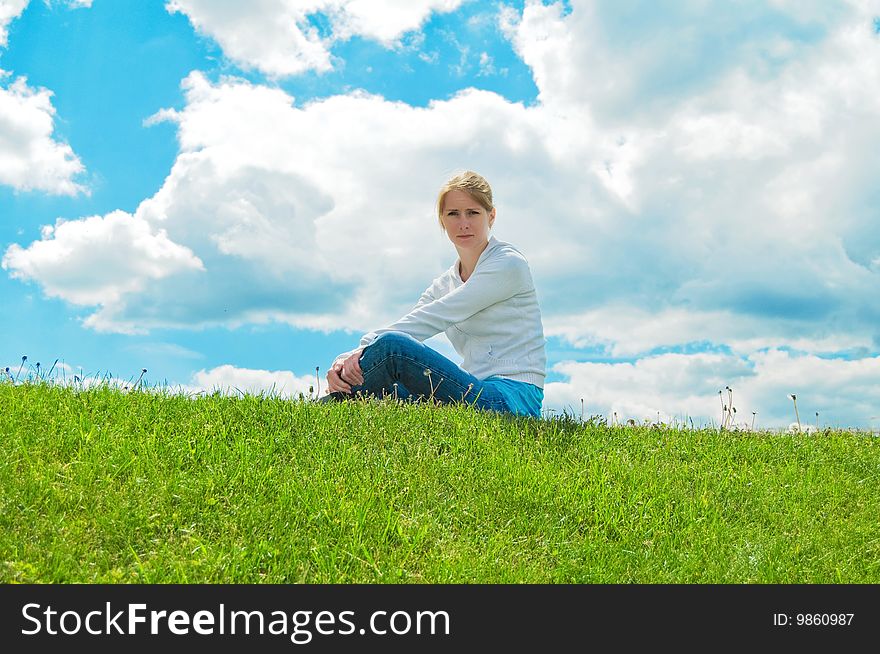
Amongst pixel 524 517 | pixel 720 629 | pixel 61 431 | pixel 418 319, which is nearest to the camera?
pixel 720 629

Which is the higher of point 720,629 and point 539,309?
point 539,309

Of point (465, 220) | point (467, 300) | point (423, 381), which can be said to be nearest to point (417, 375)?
point (423, 381)

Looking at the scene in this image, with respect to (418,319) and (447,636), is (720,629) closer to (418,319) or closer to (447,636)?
(447,636)

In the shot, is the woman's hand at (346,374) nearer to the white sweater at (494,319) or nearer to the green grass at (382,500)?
the white sweater at (494,319)

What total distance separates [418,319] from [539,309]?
1353 millimetres

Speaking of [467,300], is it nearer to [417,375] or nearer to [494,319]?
[494,319]

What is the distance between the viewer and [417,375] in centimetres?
746

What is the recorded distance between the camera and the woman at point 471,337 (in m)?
7.42

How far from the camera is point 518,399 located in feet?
25.8

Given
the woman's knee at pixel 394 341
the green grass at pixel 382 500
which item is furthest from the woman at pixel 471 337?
the green grass at pixel 382 500

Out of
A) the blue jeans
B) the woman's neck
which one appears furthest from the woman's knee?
the woman's neck

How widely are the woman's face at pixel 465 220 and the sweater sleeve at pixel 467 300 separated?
0.28 meters

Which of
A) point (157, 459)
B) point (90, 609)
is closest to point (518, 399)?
point (157, 459)

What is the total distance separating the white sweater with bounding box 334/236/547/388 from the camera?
7.54m
